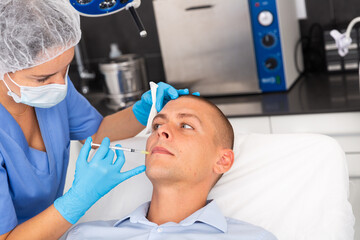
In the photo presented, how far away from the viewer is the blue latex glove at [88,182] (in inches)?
55.7

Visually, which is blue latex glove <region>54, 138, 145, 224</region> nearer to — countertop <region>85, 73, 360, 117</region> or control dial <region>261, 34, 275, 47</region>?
countertop <region>85, 73, 360, 117</region>

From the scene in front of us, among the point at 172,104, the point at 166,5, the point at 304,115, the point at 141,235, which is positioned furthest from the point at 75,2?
the point at 304,115

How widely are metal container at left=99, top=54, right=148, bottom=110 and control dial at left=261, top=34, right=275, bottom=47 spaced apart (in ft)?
2.20

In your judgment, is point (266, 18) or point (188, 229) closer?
point (188, 229)

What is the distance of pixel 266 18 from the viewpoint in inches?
95.0

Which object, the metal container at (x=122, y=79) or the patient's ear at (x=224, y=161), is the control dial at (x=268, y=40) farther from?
the patient's ear at (x=224, y=161)

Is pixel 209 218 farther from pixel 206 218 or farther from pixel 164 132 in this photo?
pixel 164 132

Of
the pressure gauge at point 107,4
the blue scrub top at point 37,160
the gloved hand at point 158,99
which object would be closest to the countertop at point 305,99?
the gloved hand at point 158,99

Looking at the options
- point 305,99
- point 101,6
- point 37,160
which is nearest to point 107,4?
point 101,6

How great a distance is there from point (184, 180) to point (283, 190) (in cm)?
36

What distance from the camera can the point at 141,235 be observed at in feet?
5.16

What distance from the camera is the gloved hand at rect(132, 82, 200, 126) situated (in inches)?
67.9

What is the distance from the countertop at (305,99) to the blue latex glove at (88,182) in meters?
0.96

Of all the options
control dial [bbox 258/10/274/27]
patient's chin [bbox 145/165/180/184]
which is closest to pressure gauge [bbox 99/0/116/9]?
patient's chin [bbox 145/165/180/184]
